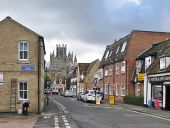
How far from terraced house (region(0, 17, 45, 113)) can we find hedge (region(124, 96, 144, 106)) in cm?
1432

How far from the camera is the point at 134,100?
47.7m

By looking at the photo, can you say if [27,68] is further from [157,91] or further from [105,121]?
[157,91]

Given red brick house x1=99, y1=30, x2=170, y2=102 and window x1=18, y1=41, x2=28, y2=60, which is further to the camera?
red brick house x1=99, y1=30, x2=170, y2=102

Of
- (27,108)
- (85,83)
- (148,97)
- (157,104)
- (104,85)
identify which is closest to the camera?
(27,108)

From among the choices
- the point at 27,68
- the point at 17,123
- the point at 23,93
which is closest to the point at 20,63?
the point at 27,68

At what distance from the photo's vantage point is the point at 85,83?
3642 inches

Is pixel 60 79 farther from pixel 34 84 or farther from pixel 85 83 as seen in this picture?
pixel 34 84

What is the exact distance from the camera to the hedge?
45.1 metres

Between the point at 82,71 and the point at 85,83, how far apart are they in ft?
18.6

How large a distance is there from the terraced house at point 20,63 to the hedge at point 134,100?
14.3m

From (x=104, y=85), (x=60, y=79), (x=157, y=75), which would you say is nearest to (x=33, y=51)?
(x=157, y=75)

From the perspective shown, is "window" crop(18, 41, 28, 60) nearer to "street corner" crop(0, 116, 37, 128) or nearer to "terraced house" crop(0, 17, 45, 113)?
"terraced house" crop(0, 17, 45, 113)

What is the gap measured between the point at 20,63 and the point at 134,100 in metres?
17.5

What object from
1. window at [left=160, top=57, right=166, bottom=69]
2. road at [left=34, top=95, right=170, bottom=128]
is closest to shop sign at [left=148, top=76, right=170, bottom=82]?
window at [left=160, top=57, right=166, bottom=69]
